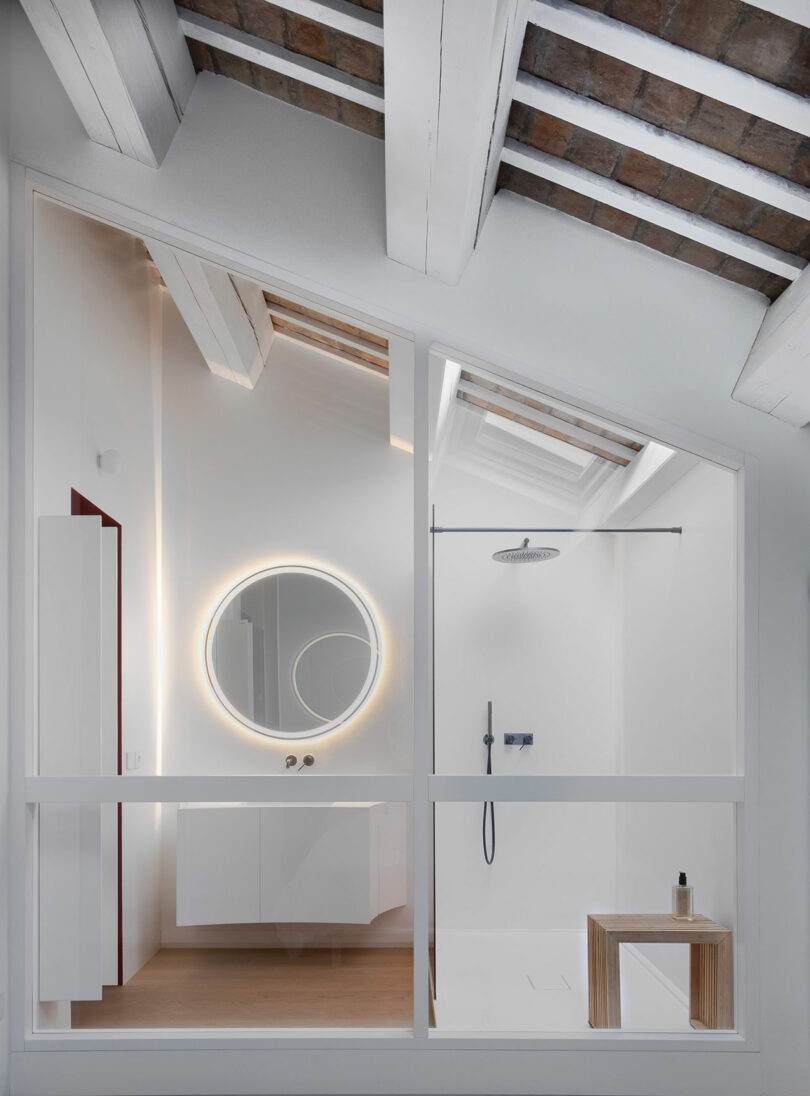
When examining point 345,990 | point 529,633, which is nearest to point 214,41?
point 529,633

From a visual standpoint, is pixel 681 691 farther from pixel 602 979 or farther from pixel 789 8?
pixel 789 8

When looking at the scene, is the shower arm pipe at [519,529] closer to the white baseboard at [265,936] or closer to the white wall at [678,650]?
the white wall at [678,650]

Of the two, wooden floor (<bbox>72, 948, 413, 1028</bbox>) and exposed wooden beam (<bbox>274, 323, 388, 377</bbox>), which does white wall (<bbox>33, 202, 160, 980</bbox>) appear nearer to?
wooden floor (<bbox>72, 948, 413, 1028</bbox>)

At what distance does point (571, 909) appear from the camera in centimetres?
270

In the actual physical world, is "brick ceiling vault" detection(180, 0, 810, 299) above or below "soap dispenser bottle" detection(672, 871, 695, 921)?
above

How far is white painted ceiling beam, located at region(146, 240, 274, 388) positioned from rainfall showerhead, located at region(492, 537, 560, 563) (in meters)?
0.94

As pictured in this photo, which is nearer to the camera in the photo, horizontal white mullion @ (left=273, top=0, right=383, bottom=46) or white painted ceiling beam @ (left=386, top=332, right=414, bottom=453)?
horizontal white mullion @ (left=273, top=0, right=383, bottom=46)

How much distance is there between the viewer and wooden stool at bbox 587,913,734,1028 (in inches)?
105

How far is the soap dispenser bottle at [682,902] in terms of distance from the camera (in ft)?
8.77

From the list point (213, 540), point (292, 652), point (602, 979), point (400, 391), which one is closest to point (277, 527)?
point (213, 540)

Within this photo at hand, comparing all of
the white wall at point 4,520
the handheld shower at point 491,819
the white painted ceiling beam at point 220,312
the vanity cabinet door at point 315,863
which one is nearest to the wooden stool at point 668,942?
the handheld shower at point 491,819

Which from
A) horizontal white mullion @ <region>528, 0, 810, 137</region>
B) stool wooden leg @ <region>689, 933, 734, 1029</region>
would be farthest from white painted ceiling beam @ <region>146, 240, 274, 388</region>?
stool wooden leg @ <region>689, 933, 734, 1029</region>

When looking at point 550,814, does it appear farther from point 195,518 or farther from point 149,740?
point 195,518

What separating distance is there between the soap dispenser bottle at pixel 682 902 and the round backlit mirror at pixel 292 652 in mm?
1087
